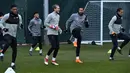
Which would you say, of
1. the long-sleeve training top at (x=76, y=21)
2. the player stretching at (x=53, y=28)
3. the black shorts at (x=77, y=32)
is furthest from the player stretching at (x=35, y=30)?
the player stretching at (x=53, y=28)

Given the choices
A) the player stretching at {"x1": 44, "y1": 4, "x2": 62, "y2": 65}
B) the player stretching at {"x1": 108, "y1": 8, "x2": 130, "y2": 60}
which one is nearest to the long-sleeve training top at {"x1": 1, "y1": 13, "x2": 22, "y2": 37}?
the player stretching at {"x1": 44, "y1": 4, "x2": 62, "y2": 65}

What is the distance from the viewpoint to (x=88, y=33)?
24.5m

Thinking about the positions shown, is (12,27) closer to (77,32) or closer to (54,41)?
(54,41)

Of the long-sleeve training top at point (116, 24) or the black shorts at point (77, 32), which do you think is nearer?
the black shorts at point (77, 32)

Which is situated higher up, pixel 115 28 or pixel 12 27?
pixel 12 27

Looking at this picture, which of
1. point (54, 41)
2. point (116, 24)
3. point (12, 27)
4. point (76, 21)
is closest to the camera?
point (12, 27)

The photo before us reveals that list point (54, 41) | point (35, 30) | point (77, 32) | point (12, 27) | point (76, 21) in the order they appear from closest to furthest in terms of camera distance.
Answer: point (12, 27), point (54, 41), point (77, 32), point (76, 21), point (35, 30)

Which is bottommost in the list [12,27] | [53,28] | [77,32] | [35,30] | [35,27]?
[35,30]

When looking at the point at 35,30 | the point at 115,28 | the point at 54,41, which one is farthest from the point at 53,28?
the point at 35,30

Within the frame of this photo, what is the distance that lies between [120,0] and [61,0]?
3.87m

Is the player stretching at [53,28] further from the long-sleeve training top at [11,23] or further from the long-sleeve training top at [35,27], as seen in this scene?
the long-sleeve training top at [35,27]

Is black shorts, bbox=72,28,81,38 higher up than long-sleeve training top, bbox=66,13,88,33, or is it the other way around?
long-sleeve training top, bbox=66,13,88,33

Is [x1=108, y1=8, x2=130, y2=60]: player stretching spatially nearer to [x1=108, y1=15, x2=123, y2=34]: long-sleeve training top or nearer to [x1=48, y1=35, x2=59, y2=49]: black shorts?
[x1=108, y1=15, x2=123, y2=34]: long-sleeve training top

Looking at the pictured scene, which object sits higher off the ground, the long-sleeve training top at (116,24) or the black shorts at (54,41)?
the long-sleeve training top at (116,24)
